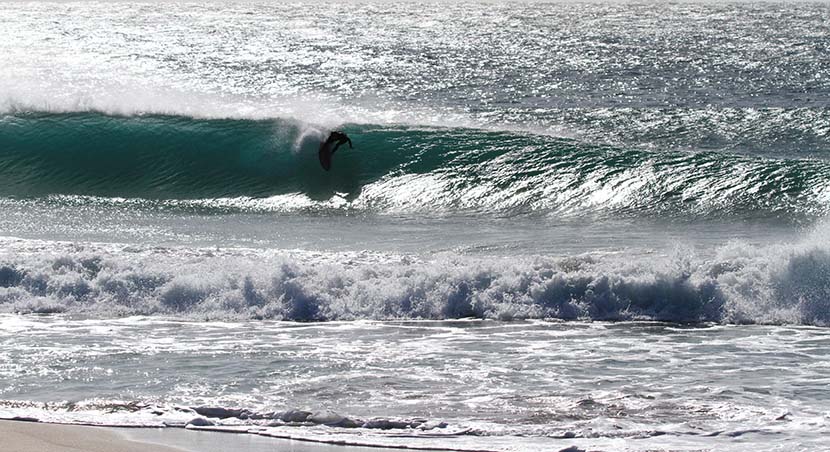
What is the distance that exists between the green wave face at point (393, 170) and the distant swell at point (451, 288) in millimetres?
4211

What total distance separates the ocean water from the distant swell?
0.04m

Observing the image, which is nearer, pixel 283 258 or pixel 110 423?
pixel 110 423

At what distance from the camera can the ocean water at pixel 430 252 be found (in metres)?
9.01

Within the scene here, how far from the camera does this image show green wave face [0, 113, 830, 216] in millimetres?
17828

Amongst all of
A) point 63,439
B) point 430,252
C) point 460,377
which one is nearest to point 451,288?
point 430,252

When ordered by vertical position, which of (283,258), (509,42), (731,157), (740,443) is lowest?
(740,443)

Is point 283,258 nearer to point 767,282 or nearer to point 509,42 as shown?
point 767,282

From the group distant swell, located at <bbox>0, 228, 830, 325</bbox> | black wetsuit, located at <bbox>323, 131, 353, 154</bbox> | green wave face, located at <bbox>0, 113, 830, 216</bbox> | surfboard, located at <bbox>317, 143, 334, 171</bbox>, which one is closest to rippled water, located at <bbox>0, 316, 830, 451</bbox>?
distant swell, located at <bbox>0, 228, 830, 325</bbox>

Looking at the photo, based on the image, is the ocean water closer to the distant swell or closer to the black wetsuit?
the distant swell

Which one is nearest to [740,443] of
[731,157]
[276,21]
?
[731,157]

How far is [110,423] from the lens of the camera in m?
8.52

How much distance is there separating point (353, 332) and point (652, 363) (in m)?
3.06

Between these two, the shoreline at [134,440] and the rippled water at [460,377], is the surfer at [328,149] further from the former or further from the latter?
the shoreline at [134,440]

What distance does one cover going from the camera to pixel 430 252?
48.8ft
